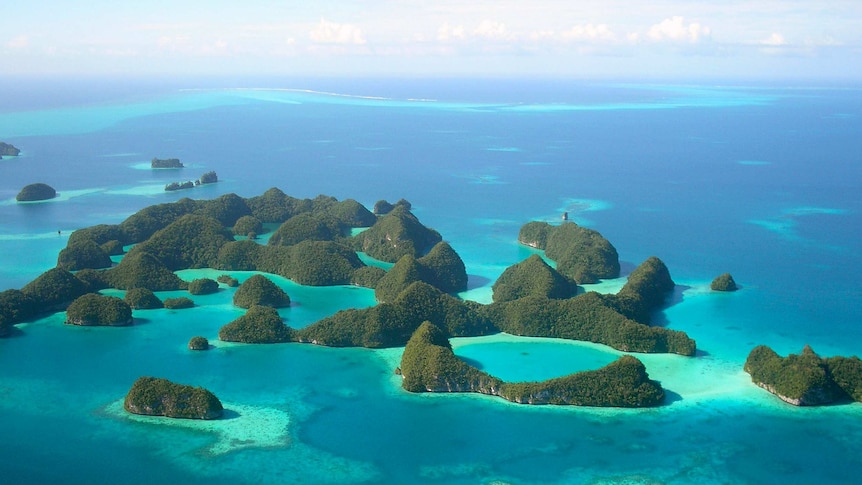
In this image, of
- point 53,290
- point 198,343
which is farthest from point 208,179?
point 198,343

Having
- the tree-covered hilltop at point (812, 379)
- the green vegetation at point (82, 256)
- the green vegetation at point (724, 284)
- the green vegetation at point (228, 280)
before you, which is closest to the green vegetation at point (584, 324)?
the tree-covered hilltop at point (812, 379)

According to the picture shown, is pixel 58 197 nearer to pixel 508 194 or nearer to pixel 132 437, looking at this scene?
pixel 508 194

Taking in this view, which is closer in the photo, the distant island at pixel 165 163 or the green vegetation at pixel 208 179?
the green vegetation at pixel 208 179

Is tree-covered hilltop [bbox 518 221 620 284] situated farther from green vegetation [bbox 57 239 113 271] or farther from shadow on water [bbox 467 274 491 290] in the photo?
green vegetation [bbox 57 239 113 271]

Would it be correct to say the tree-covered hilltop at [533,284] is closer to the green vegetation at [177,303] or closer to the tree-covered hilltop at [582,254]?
the tree-covered hilltop at [582,254]

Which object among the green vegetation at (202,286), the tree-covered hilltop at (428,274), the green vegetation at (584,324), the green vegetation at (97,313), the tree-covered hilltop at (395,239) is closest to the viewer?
the green vegetation at (584,324)

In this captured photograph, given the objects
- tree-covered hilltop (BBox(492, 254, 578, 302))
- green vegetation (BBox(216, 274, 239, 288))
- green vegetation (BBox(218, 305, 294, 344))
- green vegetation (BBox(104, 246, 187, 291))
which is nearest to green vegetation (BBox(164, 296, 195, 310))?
green vegetation (BBox(104, 246, 187, 291))
